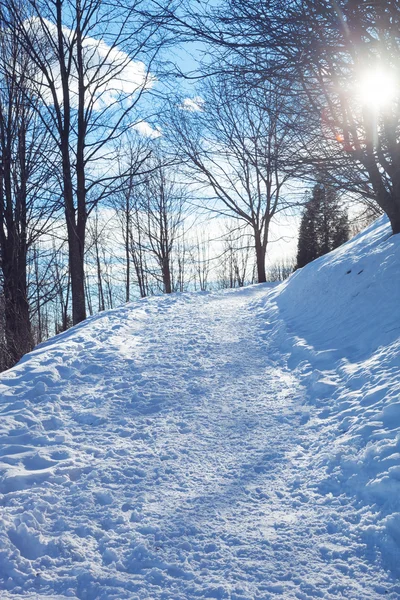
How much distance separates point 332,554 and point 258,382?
318 centimetres

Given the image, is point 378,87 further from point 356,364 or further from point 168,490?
point 168,490

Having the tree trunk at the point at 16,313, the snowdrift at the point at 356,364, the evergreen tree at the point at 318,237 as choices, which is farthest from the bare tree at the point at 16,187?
the evergreen tree at the point at 318,237

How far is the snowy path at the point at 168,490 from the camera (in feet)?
8.80

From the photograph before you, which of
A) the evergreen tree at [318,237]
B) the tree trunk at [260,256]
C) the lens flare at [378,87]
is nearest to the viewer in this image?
the lens flare at [378,87]

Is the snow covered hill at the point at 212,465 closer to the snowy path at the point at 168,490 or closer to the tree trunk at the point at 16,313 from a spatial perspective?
the snowy path at the point at 168,490

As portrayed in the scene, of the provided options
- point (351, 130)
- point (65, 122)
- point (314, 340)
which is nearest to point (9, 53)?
point (65, 122)

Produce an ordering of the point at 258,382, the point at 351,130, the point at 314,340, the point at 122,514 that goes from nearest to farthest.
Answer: the point at 122,514
the point at 258,382
the point at 351,130
the point at 314,340

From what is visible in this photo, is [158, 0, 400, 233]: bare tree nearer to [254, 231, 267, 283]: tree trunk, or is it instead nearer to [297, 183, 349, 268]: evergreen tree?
[254, 231, 267, 283]: tree trunk

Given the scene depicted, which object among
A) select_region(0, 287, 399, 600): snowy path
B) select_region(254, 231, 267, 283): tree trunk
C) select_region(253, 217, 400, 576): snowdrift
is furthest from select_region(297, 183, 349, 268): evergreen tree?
select_region(0, 287, 399, 600): snowy path

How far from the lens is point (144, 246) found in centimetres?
2477

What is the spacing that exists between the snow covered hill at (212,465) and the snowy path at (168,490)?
0.01 metres

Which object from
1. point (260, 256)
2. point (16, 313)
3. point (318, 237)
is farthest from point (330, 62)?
point (318, 237)

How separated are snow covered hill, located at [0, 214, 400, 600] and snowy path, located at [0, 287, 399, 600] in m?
0.01

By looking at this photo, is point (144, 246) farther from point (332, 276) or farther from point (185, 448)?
point (185, 448)
